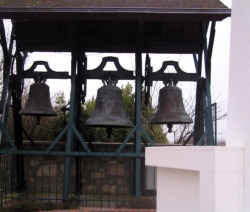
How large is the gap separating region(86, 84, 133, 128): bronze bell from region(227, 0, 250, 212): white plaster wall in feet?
14.6

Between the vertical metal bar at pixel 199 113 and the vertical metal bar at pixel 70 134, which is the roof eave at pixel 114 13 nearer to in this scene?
the vertical metal bar at pixel 70 134

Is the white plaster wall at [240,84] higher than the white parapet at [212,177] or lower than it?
higher

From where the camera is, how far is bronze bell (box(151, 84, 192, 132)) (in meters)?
6.41

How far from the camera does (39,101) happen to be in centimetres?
675

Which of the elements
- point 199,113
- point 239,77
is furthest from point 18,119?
point 239,77

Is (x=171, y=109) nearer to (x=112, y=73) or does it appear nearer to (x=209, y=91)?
(x=209, y=91)

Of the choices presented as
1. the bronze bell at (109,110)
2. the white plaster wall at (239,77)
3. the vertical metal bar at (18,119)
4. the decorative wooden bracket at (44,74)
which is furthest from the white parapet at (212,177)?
the vertical metal bar at (18,119)

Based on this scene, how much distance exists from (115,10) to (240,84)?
487cm

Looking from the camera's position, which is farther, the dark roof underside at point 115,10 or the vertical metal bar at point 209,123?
the vertical metal bar at point 209,123

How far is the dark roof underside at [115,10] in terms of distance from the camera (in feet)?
20.2

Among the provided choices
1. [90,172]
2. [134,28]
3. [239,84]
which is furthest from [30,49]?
[239,84]

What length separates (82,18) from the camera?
635 centimetres

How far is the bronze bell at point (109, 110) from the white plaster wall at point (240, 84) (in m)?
4.46

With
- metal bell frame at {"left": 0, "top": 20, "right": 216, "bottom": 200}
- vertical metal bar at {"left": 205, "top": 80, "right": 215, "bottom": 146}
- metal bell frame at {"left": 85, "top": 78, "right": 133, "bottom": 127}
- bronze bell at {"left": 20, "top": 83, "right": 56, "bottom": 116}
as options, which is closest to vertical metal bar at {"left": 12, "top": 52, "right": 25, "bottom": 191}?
metal bell frame at {"left": 0, "top": 20, "right": 216, "bottom": 200}
